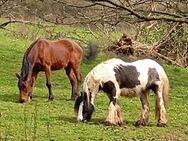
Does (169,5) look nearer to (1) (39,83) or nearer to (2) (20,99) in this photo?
(2) (20,99)

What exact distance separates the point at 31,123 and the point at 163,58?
46.7 feet

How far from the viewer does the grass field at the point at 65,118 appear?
9.77 meters

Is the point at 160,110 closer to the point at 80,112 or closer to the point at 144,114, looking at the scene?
the point at 144,114

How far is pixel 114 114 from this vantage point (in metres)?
10.6

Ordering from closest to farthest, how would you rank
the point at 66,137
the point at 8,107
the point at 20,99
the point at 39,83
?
the point at 66,137 → the point at 8,107 → the point at 20,99 → the point at 39,83

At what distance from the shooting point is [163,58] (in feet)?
77.9

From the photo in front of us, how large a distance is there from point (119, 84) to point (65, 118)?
4.83 ft

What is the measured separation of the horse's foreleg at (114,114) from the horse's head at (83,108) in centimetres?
35

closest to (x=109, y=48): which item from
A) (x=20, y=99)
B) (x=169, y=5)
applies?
(x=20, y=99)

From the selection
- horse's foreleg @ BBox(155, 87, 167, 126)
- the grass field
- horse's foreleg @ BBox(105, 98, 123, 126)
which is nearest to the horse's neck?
the grass field

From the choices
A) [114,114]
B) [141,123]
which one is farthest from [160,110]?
[114,114]

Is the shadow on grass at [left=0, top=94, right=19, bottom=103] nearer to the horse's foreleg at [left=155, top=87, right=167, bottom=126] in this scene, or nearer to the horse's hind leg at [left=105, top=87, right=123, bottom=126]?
the horse's hind leg at [left=105, top=87, right=123, bottom=126]

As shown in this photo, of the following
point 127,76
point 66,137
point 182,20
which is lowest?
point 66,137

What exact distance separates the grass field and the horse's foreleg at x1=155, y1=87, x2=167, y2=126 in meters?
0.14
